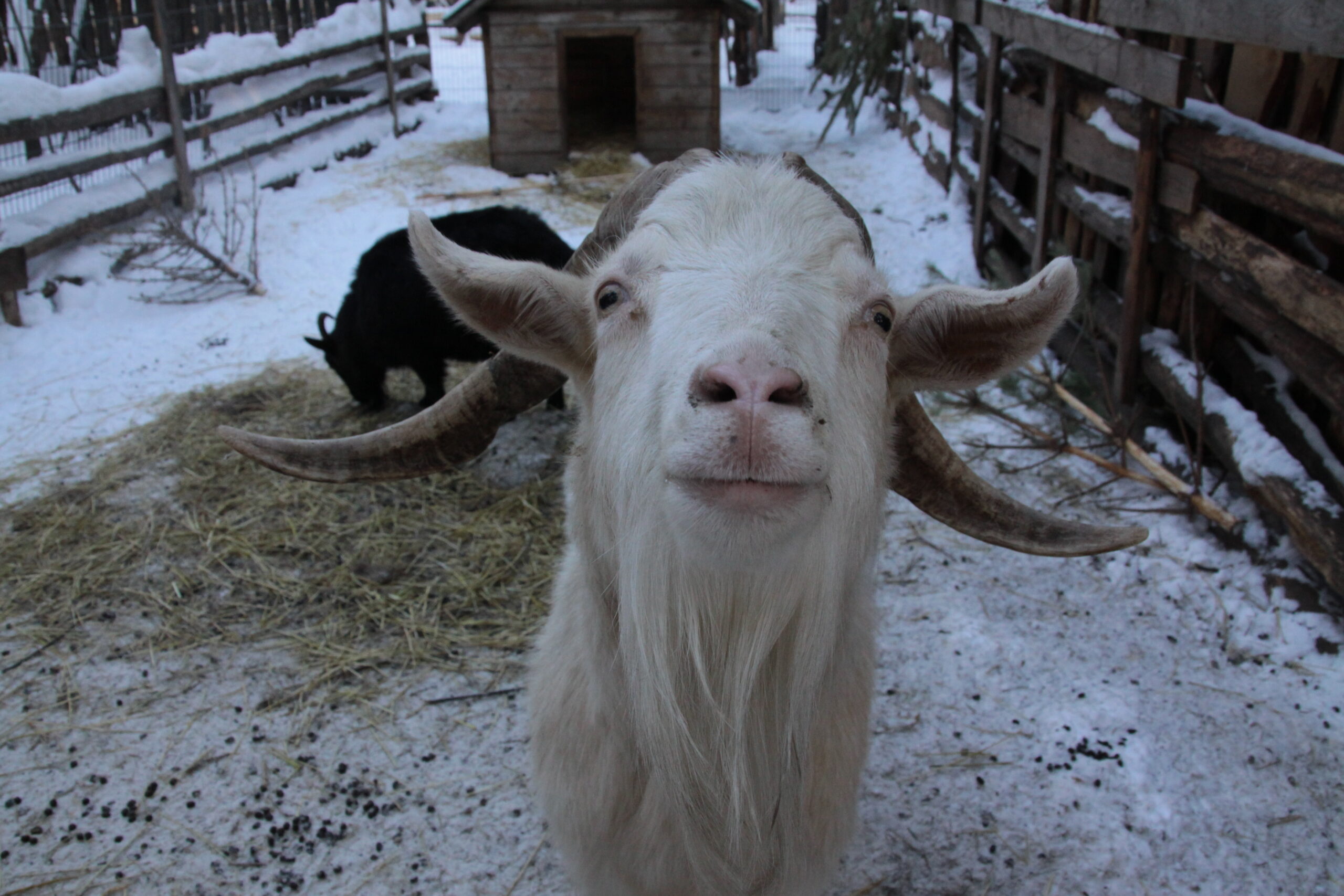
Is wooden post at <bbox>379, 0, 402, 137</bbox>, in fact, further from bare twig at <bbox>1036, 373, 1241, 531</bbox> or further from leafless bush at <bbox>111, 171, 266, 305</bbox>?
bare twig at <bbox>1036, 373, 1241, 531</bbox>

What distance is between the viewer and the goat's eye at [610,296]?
6.86 ft

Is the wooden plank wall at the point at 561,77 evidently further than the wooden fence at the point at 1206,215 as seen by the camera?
Yes

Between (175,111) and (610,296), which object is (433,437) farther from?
(175,111)

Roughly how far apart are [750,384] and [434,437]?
136cm

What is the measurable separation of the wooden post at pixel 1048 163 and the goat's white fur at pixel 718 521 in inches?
181

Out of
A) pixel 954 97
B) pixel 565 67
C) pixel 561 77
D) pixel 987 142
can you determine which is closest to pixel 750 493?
pixel 987 142

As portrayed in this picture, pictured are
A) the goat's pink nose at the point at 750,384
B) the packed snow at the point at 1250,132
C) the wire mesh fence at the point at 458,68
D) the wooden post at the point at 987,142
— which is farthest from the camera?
the wire mesh fence at the point at 458,68

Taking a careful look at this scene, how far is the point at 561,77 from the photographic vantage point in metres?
10.9

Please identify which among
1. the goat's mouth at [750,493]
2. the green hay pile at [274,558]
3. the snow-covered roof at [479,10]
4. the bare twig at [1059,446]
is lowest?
the green hay pile at [274,558]

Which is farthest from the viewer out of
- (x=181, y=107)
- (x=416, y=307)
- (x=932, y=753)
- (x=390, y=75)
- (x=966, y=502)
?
(x=390, y=75)

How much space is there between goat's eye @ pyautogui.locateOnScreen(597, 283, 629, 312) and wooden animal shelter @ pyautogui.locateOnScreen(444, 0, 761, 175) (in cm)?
945

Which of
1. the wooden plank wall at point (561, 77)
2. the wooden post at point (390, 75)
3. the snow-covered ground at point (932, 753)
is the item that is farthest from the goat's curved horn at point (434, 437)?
the wooden post at point (390, 75)

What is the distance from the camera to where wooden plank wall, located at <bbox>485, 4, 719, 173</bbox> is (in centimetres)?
1069

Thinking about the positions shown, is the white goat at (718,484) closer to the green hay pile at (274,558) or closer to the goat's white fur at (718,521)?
the goat's white fur at (718,521)
